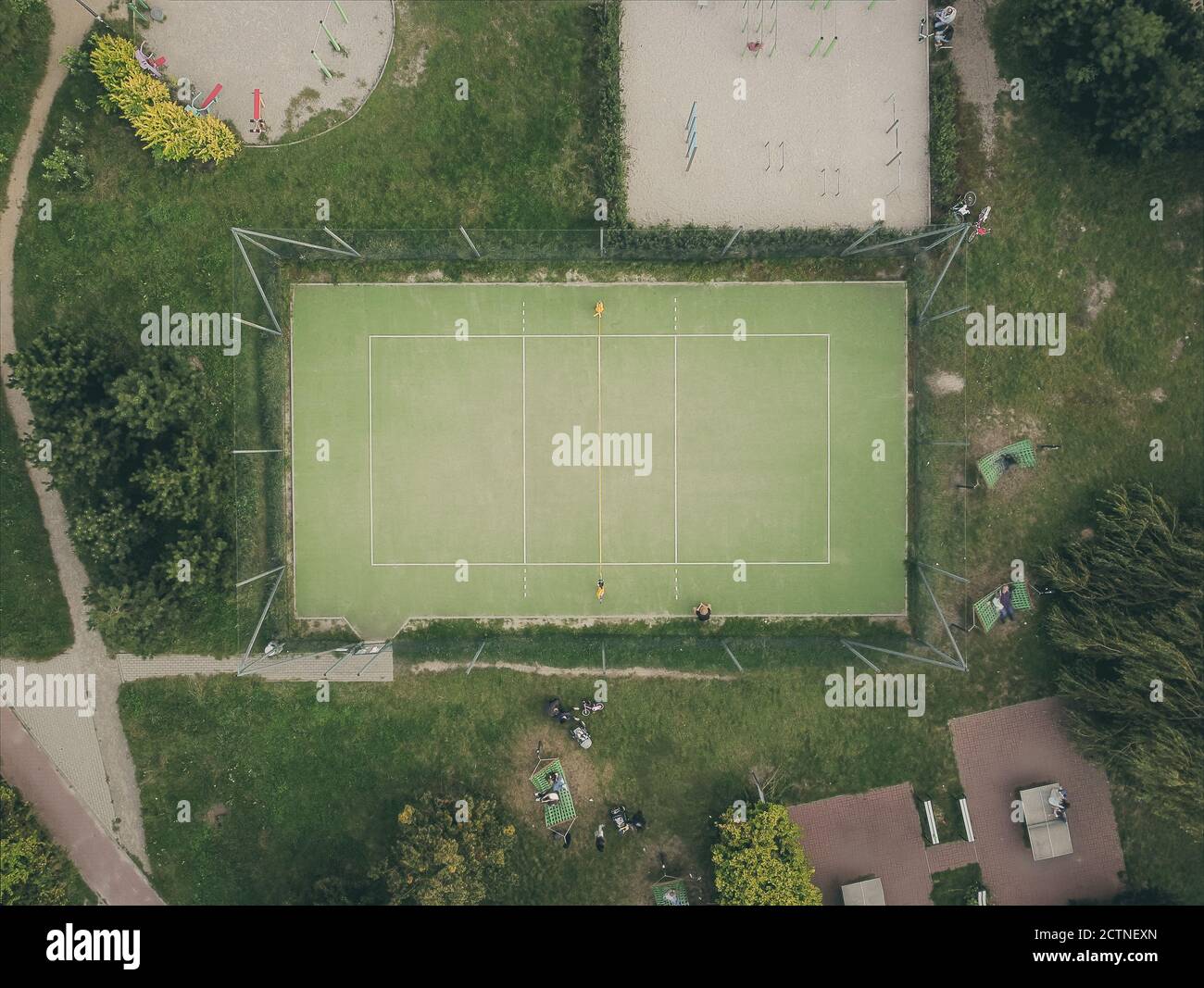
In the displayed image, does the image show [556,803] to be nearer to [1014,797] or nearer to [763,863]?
[763,863]

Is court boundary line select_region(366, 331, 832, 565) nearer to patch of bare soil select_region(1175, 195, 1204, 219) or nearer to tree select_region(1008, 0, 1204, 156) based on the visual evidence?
tree select_region(1008, 0, 1204, 156)

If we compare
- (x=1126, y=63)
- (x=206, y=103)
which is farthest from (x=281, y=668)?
(x=1126, y=63)

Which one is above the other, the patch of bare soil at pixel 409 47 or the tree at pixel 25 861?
the patch of bare soil at pixel 409 47

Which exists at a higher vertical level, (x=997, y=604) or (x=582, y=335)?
(x=582, y=335)

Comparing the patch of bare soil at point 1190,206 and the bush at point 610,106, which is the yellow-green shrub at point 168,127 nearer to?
the bush at point 610,106

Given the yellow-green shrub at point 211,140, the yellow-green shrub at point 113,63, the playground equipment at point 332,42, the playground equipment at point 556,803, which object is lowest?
the playground equipment at point 556,803

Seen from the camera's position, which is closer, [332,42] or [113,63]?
[113,63]

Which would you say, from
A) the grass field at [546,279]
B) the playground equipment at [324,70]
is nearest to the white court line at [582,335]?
the grass field at [546,279]
